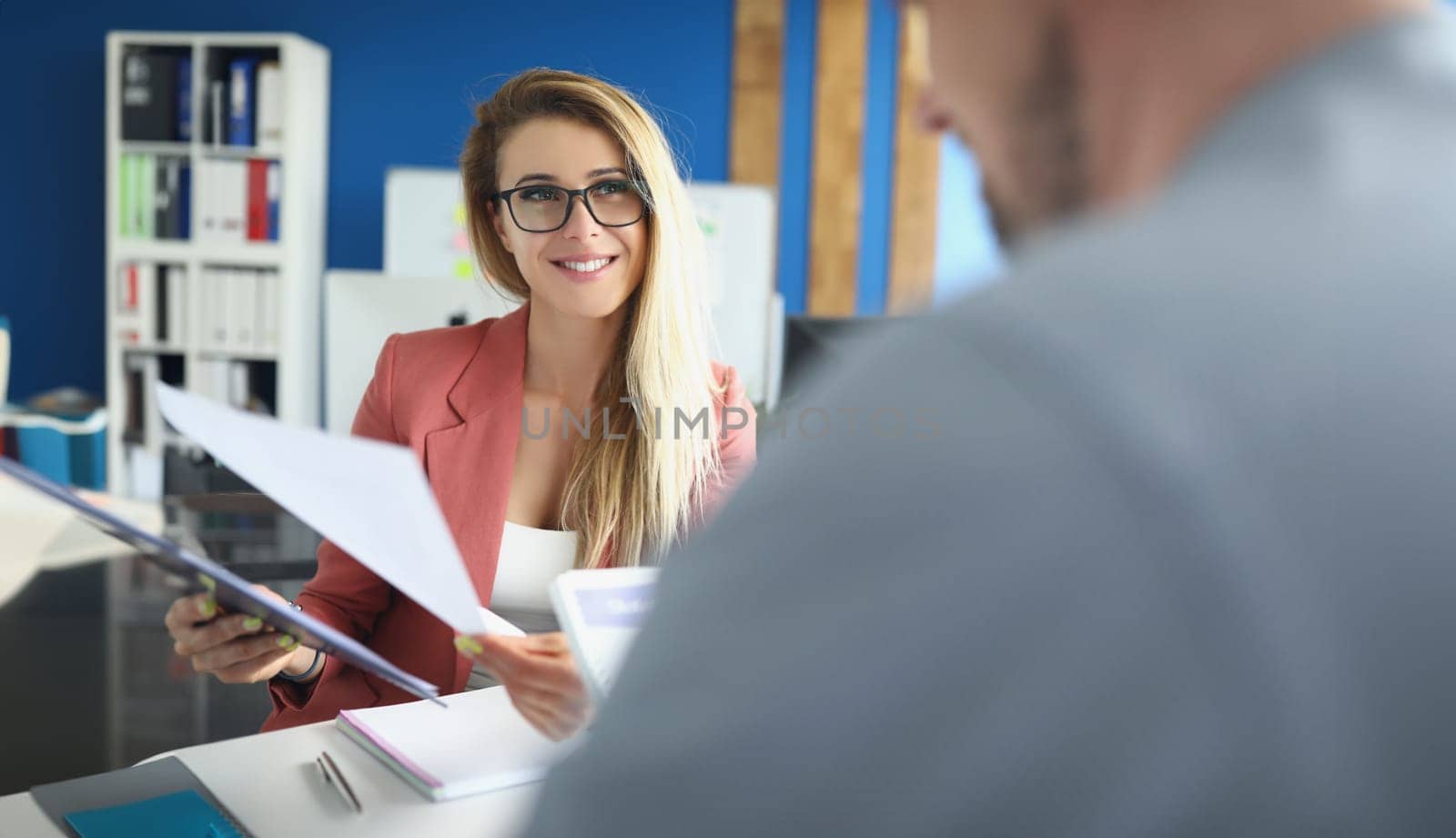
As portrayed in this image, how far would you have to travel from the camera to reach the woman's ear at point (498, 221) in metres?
1.74

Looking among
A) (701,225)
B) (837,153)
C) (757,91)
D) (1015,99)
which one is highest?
(757,91)

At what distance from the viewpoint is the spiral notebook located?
865mm

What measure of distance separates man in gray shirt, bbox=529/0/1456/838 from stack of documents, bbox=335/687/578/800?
67 centimetres

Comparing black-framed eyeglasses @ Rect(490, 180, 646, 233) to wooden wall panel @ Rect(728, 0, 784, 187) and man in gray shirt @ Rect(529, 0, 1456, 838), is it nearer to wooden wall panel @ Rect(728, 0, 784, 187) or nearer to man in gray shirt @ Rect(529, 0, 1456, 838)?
man in gray shirt @ Rect(529, 0, 1456, 838)

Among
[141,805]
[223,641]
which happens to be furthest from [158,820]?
[223,641]

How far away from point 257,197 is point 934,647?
5.26 meters

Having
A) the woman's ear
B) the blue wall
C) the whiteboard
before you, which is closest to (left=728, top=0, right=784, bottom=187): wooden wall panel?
the blue wall

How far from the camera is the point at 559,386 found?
1.68 meters

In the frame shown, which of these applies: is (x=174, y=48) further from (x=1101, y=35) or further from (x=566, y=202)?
(x=1101, y=35)

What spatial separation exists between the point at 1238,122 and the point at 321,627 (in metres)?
0.68

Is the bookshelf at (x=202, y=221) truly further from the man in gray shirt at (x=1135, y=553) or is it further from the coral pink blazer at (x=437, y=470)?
the man in gray shirt at (x=1135, y=553)

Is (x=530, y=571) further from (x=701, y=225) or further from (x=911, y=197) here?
(x=911, y=197)

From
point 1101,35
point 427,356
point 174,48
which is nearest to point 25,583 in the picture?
point 174,48

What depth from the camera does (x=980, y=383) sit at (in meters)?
0.29
